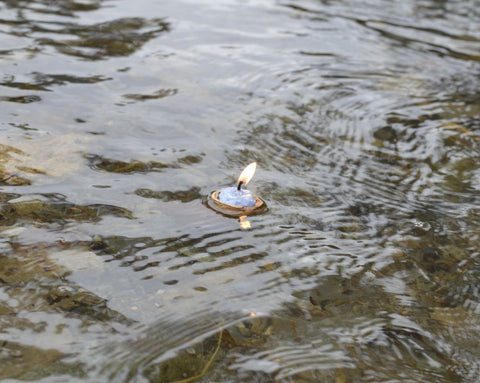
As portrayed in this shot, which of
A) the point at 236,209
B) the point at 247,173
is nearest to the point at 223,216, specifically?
the point at 236,209

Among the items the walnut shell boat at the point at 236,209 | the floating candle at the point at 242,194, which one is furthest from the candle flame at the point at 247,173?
the walnut shell boat at the point at 236,209

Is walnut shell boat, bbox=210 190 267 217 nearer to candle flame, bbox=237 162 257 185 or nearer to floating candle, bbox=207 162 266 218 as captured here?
floating candle, bbox=207 162 266 218

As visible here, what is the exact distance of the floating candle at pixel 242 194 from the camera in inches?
125

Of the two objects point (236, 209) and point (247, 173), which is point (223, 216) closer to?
point (236, 209)

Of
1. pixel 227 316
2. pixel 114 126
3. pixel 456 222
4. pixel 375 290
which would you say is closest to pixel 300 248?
pixel 375 290

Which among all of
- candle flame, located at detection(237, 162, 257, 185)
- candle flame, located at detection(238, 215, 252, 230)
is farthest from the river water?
candle flame, located at detection(237, 162, 257, 185)

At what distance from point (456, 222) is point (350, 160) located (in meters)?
0.90

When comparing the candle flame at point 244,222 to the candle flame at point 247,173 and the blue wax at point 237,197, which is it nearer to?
the blue wax at point 237,197

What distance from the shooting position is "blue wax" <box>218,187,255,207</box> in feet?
10.5

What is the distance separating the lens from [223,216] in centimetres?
318

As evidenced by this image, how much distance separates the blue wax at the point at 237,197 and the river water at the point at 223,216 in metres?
0.10

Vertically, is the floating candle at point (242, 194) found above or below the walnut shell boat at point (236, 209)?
above

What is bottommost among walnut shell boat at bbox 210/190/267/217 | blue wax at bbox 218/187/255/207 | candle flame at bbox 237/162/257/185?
walnut shell boat at bbox 210/190/267/217

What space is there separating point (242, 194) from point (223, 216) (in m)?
0.16
